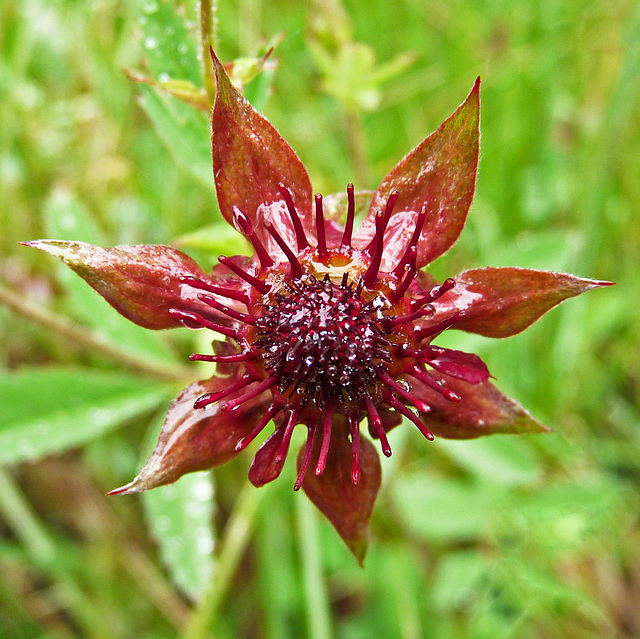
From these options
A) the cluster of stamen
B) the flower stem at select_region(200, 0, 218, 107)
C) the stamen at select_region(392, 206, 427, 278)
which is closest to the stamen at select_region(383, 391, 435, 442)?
the cluster of stamen

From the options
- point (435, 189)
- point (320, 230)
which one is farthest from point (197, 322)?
point (435, 189)

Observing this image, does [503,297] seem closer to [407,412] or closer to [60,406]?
[407,412]

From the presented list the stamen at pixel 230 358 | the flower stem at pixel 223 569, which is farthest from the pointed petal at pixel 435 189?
the flower stem at pixel 223 569

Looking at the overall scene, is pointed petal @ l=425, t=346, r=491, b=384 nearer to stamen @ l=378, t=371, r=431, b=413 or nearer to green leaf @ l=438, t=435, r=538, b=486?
stamen @ l=378, t=371, r=431, b=413

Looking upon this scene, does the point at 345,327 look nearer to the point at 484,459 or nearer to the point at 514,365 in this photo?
the point at 484,459

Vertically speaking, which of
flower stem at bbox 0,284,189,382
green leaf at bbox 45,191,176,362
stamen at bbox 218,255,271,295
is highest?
green leaf at bbox 45,191,176,362

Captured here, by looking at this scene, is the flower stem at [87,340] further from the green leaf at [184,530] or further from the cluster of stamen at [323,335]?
the cluster of stamen at [323,335]
